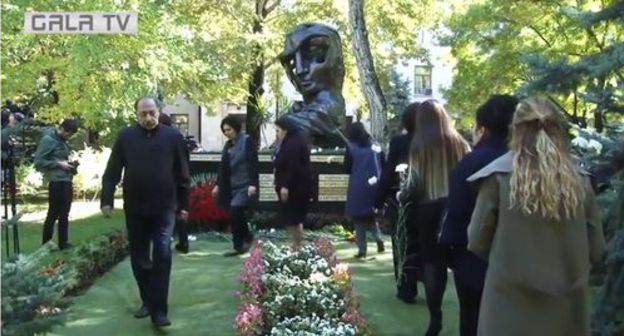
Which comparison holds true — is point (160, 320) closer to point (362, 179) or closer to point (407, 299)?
point (407, 299)

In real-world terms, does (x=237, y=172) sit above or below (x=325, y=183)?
above

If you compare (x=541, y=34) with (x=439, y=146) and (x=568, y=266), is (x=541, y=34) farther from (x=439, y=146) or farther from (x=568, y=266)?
(x=568, y=266)

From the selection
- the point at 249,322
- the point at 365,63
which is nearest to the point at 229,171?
the point at 249,322

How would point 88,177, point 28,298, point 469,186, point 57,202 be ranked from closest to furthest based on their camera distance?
point 28,298
point 469,186
point 57,202
point 88,177

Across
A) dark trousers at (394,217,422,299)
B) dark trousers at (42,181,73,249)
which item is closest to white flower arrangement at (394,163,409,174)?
dark trousers at (394,217,422,299)

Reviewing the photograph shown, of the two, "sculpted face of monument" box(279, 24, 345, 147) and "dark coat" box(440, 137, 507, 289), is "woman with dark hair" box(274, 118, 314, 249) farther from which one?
"dark coat" box(440, 137, 507, 289)

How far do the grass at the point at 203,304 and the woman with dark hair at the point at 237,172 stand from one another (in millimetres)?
692

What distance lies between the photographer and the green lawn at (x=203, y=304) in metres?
7.48

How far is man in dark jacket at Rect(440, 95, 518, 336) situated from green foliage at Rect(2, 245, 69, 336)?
7.43 ft

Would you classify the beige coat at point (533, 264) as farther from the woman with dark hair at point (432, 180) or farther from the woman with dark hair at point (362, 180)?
the woman with dark hair at point (362, 180)

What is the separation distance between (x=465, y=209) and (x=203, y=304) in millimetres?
4165

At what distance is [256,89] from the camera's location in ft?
109

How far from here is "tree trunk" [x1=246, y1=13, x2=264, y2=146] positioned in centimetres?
3034

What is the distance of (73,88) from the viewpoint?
17781mm
